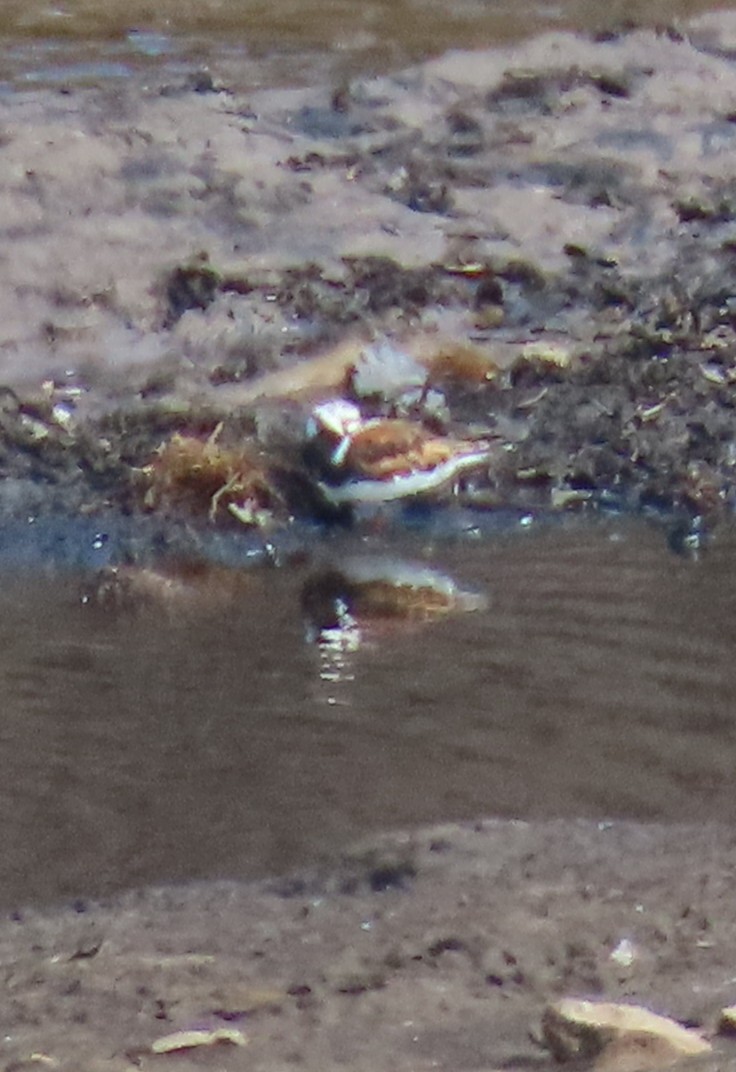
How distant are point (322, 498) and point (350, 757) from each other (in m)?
1.69

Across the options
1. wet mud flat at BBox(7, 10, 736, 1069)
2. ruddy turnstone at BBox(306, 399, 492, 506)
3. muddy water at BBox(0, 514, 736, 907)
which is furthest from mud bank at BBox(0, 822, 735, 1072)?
ruddy turnstone at BBox(306, 399, 492, 506)

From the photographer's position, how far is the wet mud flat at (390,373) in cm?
356

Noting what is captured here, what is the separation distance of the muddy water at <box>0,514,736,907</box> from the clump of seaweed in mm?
362

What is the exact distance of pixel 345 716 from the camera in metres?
5.22

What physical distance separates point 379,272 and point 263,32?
3746 mm

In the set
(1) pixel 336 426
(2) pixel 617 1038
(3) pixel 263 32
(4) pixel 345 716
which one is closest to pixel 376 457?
(1) pixel 336 426

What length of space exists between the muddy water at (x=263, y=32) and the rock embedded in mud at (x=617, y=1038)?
737cm

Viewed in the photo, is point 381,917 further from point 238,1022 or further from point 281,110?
point 281,110

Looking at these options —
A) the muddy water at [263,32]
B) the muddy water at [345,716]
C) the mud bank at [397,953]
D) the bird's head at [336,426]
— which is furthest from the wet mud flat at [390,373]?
the muddy water at [263,32]

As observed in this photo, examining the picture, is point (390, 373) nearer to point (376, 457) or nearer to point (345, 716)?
point (376, 457)

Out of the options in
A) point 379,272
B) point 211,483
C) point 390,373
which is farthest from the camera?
point 379,272

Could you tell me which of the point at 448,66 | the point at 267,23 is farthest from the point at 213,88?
the point at 267,23

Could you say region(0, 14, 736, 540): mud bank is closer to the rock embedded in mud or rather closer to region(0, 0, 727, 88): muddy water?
region(0, 0, 727, 88): muddy water

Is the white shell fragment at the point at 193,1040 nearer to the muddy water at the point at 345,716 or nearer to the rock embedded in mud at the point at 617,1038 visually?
the rock embedded in mud at the point at 617,1038
